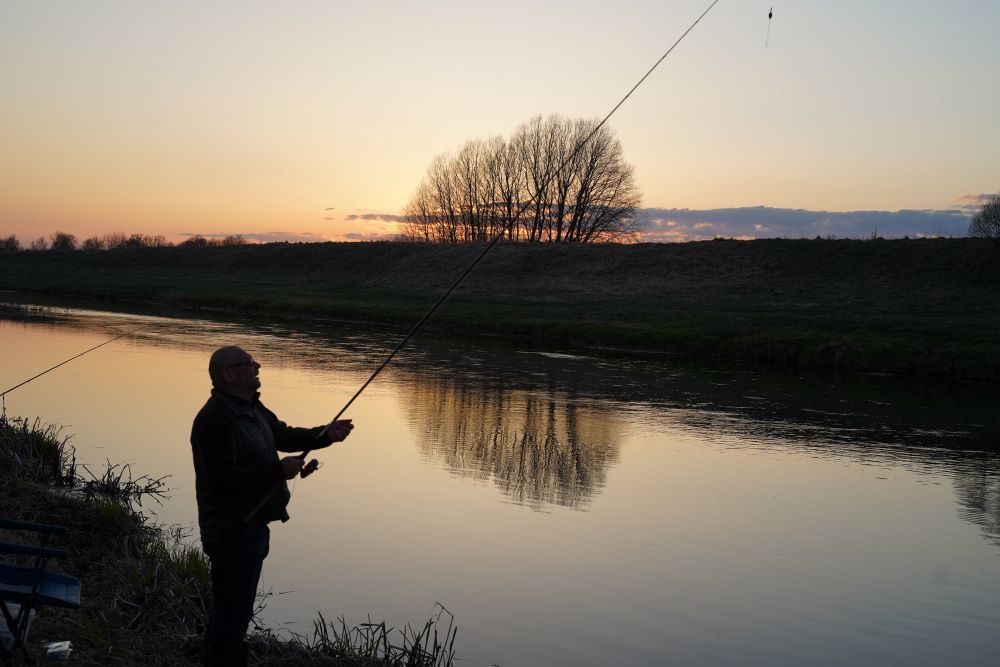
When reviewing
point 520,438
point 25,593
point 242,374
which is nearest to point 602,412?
point 520,438

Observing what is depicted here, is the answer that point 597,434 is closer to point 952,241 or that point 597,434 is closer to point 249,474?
point 249,474

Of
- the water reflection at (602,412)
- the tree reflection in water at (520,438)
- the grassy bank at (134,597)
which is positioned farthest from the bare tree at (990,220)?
the grassy bank at (134,597)

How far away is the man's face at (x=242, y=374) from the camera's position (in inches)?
175

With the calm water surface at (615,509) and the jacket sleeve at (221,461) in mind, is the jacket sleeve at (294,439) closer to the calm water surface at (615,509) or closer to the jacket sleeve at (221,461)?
the jacket sleeve at (221,461)

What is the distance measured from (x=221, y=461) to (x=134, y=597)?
2214mm

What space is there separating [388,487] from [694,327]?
22.8m

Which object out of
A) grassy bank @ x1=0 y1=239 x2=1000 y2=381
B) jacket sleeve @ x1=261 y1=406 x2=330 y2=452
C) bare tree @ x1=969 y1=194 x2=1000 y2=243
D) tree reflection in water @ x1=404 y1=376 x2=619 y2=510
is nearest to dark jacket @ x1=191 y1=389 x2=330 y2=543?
jacket sleeve @ x1=261 y1=406 x2=330 y2=452

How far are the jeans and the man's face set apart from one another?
0.68 metres

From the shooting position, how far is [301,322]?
120 feet

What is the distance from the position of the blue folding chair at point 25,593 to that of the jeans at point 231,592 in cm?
67

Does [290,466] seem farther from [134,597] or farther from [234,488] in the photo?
[134,597]

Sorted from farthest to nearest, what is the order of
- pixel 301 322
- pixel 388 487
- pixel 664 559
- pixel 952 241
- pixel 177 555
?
pixel 952 241
pixel 301 322
pixel 388 487
pixel 664 559
pixel 177 555

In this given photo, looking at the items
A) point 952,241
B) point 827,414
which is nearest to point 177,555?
point 827,414

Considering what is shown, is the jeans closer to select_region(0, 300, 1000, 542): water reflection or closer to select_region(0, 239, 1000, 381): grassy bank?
select_region(0, 300, 1000, 542): water reflection
